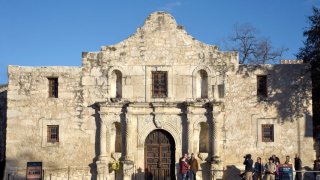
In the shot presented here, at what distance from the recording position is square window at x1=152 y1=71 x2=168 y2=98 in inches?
1056

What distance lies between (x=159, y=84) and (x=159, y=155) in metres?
3.66

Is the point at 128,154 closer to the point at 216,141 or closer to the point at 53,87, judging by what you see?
the point at 216,141

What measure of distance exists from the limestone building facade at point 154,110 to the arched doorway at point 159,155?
5cm

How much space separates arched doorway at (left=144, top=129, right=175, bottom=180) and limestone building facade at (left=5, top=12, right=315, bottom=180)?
0.05 metres

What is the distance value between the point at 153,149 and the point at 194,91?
12.0 feet

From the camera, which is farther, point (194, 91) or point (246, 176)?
point (194, 91)

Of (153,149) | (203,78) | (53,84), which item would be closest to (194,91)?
(203,78)

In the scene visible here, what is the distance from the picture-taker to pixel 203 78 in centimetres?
2703

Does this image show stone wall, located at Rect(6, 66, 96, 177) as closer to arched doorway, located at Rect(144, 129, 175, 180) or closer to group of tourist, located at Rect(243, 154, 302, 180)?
arched doorway, located at Rect(144, 129, 175, 180)

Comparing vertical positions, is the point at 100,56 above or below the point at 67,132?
above

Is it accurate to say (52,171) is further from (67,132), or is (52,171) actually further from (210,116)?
(210,116)

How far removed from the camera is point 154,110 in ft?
86.6

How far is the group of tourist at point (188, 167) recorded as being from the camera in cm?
2353

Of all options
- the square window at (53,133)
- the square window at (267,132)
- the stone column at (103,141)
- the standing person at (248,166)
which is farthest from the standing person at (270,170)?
the square window at (53,133)
